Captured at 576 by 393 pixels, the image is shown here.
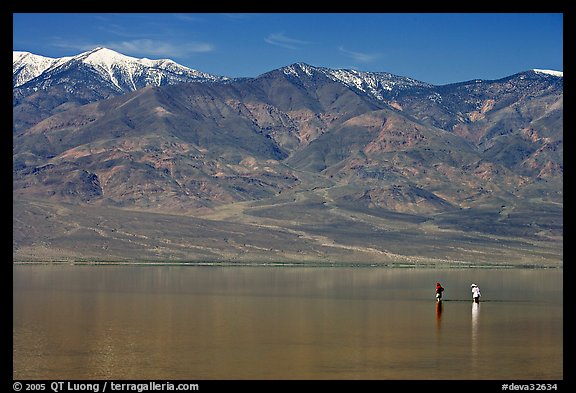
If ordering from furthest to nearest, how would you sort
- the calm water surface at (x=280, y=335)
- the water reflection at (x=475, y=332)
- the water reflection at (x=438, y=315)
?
the water reflection at (x=438, y=315)
the water reflection at (x=475, y=332)
the calm water surface at (x=280, y=335)

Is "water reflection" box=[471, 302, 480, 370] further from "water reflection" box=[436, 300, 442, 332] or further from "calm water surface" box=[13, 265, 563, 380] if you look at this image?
"water reflection" box=[436, 300, 442, 332]

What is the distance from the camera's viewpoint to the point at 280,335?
162ft

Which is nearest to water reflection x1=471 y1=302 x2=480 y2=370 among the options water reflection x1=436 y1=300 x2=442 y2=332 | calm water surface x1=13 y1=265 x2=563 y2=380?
calm water surface x1=13 y1=265 x2=563 y2=380

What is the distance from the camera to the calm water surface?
1478 inches

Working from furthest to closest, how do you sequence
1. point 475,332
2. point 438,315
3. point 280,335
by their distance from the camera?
point 438,315
point 475,332
point 280,335

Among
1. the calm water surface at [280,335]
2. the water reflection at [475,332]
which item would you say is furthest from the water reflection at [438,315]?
the water reflection at [475,332]

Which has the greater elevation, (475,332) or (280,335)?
(475,332)

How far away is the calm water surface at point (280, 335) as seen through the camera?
123 ft

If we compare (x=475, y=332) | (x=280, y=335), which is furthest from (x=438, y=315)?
(x=280, y=335)

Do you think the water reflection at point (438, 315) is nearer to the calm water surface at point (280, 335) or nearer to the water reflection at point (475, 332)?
the calm water surface at point (280, 335)

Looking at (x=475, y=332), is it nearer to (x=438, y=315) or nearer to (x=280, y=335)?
(x=280, y=335)

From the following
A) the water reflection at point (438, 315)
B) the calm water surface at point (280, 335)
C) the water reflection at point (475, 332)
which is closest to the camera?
the calm water surface at point (280, 335)

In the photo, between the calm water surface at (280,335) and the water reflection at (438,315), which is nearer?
the calm water surface at (280,335)

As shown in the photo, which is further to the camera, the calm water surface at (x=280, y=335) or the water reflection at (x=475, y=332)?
the water reflection at (x=475, y=332)
